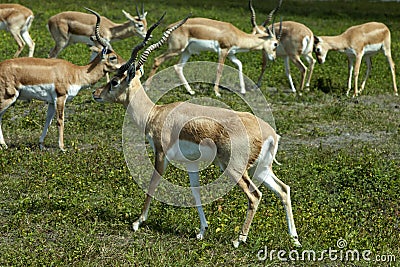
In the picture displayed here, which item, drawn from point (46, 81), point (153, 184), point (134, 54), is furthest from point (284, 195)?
point (46, 81)

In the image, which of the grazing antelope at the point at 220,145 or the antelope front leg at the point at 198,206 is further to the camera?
the antelope front leg at the point at 198,206

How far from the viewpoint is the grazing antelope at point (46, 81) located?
8148mm

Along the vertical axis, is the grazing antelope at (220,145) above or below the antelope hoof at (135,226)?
above

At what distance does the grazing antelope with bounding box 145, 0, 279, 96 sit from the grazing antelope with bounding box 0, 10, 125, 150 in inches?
128

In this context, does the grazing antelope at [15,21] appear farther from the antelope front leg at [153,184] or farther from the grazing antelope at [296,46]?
the antelope front leg at [153,184]

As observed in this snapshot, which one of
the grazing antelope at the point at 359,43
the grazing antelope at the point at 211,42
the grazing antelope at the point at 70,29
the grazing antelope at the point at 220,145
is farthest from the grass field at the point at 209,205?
the grazing antelope at the point at 70,29

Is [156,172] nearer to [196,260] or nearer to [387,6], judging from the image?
[196,260]

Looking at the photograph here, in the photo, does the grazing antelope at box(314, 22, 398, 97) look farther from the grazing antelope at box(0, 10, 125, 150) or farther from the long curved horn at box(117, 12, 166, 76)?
the long curved horn at box(117, 12, 166, 76)

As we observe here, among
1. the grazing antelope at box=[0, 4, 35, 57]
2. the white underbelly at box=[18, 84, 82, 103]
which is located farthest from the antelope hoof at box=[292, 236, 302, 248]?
the grazing antelope at box=[0, 4, 35, 57]

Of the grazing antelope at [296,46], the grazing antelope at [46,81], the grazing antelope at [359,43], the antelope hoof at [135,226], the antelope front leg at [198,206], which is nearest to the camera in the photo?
the antelope front leg at [198,206]

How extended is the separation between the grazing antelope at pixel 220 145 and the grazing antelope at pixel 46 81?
247 centimetres

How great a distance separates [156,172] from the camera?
5867 mm

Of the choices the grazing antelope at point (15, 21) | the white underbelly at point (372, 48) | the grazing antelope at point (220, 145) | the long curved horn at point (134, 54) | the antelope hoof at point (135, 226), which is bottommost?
the grazing antelope at point (15, 21)

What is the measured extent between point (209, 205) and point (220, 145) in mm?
1248
